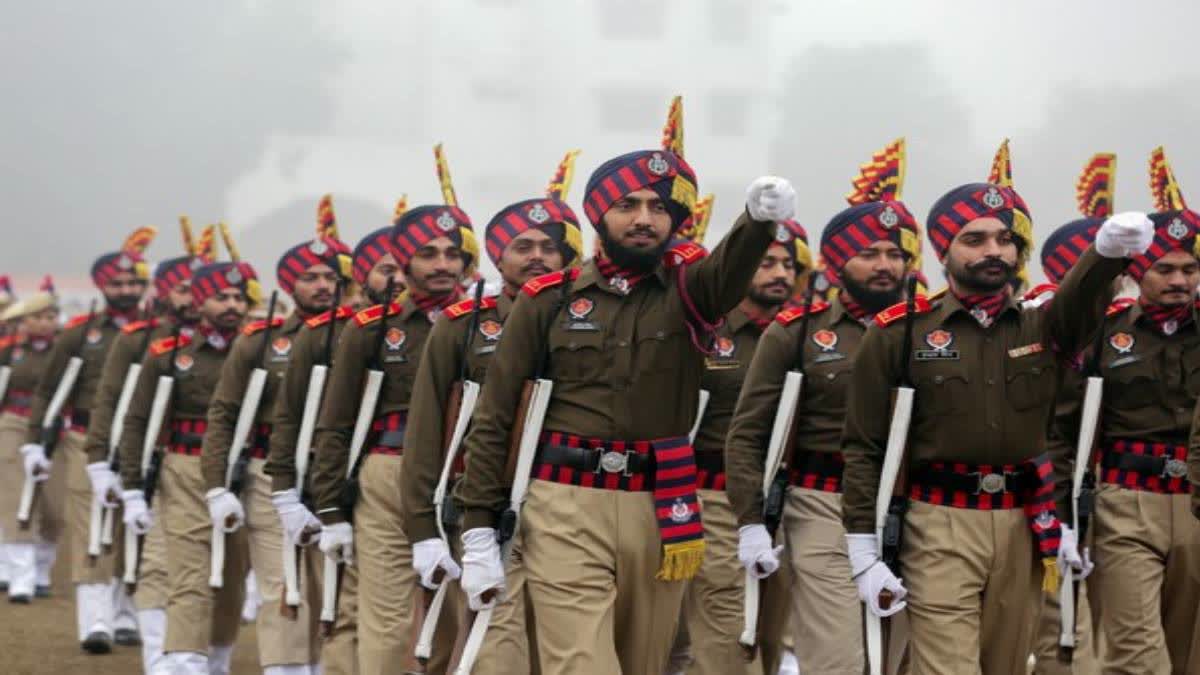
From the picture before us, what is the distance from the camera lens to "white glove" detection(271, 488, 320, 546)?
970 centimetres

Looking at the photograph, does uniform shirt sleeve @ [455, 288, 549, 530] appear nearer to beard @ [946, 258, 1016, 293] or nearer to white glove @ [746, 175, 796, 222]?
white glove @ [746, 175, 796, 222]

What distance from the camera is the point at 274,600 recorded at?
403 inches

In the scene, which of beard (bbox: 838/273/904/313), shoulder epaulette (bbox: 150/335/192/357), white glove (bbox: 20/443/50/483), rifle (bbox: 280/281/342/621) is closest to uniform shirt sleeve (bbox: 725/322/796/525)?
beard (bbox: 838/273/904/313)

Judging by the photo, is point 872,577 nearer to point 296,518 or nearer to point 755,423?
point 755,423

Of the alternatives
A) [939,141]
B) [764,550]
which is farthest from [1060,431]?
[939,141]

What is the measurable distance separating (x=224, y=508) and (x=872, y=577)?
466cm

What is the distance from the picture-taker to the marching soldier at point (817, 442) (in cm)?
857

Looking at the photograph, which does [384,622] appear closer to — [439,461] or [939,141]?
[439,461]

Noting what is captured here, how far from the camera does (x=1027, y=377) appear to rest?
23.1ft

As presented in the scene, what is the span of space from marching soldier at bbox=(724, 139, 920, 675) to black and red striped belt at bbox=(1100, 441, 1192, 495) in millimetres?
1219

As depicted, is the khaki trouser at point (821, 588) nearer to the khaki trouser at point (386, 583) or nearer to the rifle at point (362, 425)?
the khaki trouser at point (386, 583)

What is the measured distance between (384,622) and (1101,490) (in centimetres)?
322

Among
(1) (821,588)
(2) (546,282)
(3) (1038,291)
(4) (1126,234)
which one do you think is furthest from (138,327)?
(4) (1126,234)

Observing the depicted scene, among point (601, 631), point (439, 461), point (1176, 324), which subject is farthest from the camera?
point (1176, 324)
